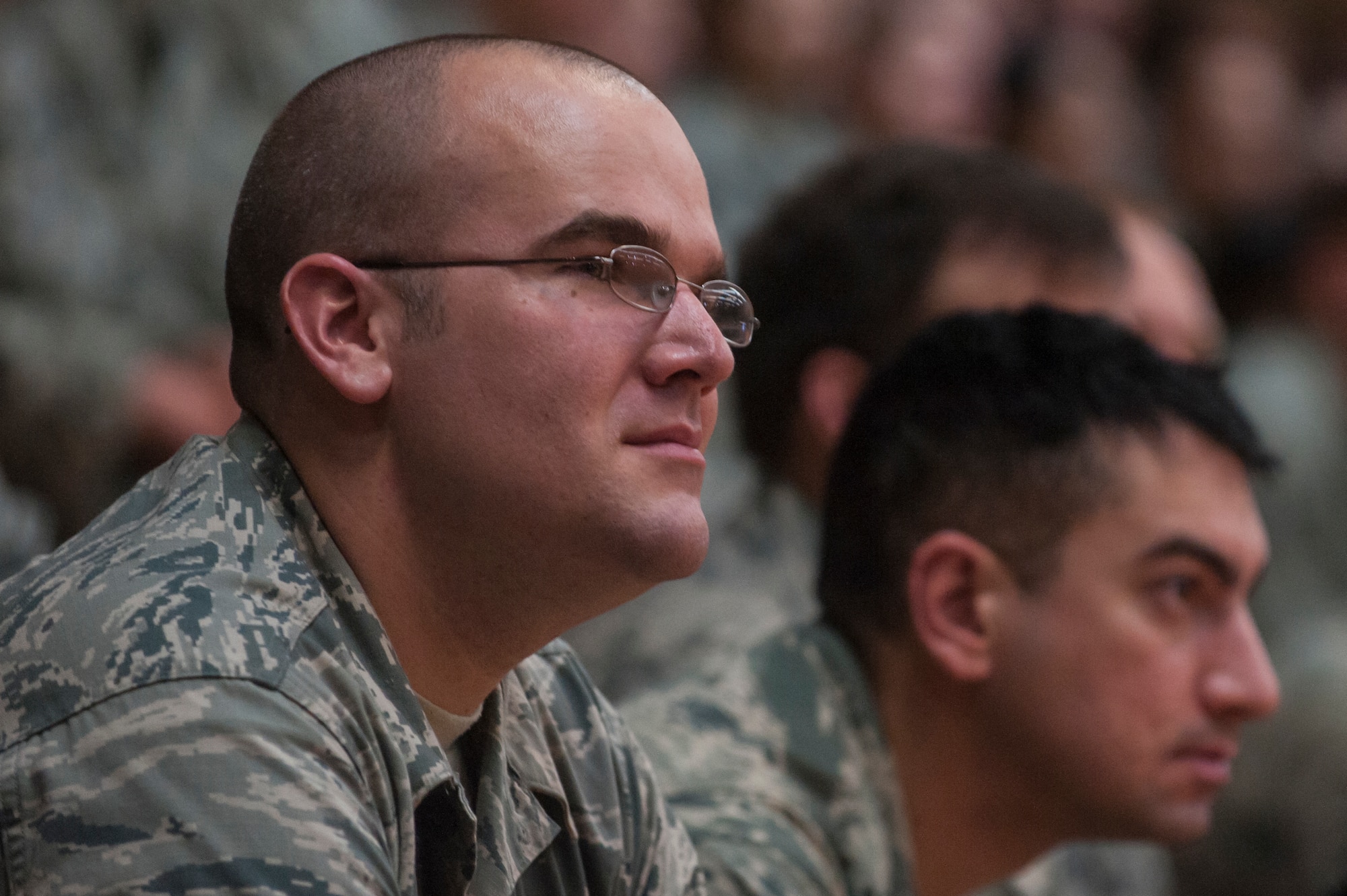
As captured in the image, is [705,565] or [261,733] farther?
[705,565]

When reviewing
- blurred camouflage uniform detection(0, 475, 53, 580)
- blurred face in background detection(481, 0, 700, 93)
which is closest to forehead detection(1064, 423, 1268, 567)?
blurred camouflage uniform detection(0, 475, 53, 580)

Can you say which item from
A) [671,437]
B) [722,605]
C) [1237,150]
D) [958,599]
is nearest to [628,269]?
[671,437]

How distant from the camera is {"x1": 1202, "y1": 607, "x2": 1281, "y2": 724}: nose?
1.67m

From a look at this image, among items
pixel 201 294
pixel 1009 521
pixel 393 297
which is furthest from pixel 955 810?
pixel 201 294

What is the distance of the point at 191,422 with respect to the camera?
2266 mm

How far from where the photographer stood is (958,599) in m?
1.75

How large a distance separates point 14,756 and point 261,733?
144 millimetres

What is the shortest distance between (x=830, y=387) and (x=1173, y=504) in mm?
695

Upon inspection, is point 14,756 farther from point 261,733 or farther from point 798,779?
point 798,779

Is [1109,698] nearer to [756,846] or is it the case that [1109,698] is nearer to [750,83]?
[756,846]

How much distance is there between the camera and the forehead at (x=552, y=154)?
3.81 feet

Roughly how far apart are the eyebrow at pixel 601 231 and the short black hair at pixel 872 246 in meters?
1.13

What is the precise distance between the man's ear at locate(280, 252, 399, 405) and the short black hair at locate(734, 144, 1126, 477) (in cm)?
123

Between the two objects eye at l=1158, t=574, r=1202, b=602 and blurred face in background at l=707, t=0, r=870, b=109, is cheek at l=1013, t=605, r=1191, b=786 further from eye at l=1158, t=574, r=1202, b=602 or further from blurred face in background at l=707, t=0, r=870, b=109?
blurred face in background at l=707, t=0, r=870, b=109
